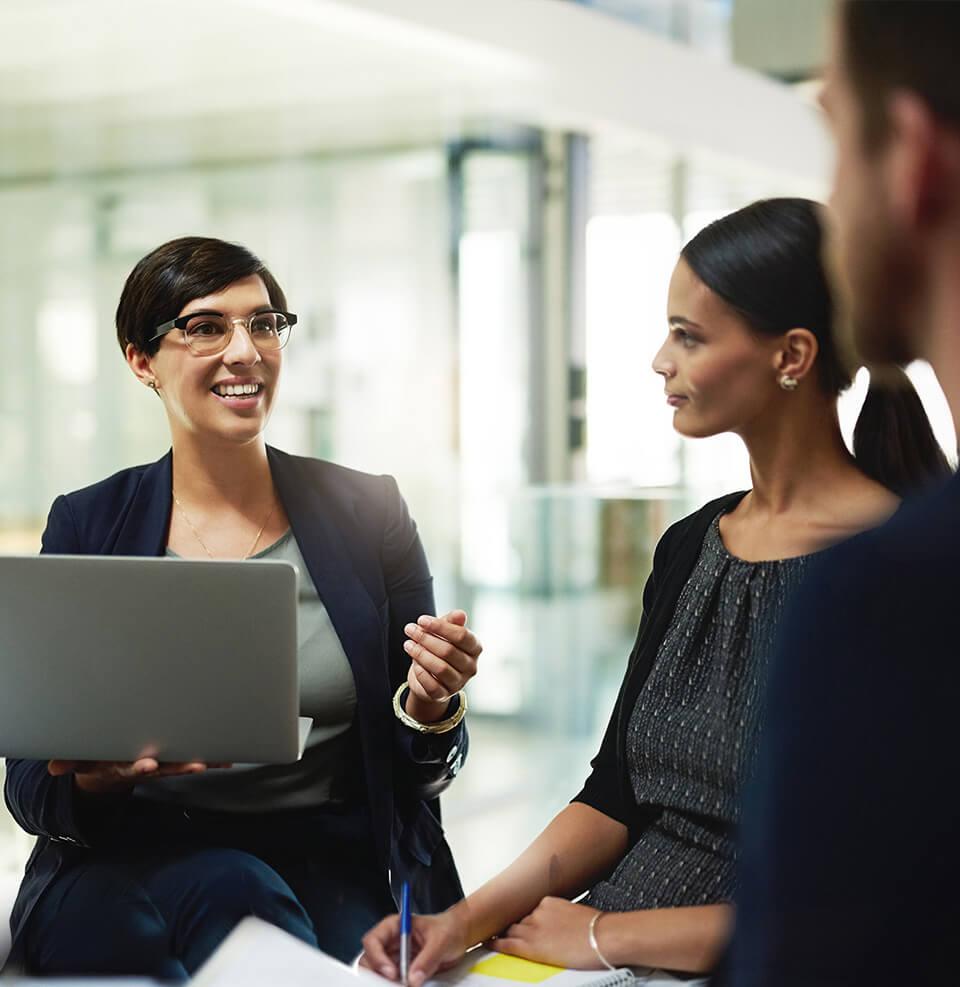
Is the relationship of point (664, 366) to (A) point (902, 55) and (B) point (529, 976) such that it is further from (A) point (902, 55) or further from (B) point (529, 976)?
(A) point (902, 55)

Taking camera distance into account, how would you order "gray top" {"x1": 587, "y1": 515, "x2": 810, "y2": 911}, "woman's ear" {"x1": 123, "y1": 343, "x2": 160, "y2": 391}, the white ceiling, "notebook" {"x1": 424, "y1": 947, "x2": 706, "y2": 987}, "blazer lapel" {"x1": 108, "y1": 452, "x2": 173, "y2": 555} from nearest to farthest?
1. "notebook" {"x1": 424, "y1": 947, "x2": 706, "y2": 987}
2. "gray top" {"x1": 587, "y1": 515, "x2": 810, "y2": 911}
3. "blazer lapel" {"x1": 108, "y1": 452, "x2": 173, "y2": 555}
4. "woman's ear" {"x1": 123, "y1": 343, "x2": 160, "y2": 391}
5. the white ceiling

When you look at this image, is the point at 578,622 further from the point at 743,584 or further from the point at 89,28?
the point at 743,584

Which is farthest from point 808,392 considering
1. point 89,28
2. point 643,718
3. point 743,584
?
point 89,28

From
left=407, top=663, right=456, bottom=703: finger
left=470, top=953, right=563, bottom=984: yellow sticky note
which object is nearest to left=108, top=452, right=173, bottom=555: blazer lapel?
left=407, top=663, right=456, bottom=703: finger

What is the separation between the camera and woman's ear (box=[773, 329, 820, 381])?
1.76 meters

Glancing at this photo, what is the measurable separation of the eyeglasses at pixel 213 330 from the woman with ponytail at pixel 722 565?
0.67 metres

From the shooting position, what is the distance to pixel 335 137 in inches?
208

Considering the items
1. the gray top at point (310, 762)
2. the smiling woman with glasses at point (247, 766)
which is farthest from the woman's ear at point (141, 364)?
the gray top at point (310, 762)

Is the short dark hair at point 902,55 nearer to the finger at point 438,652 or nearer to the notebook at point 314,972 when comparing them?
the notebook at point 314,972

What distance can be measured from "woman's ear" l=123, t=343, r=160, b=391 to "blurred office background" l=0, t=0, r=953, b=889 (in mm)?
1857

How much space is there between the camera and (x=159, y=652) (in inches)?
67.5

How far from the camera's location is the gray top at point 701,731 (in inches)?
65.6

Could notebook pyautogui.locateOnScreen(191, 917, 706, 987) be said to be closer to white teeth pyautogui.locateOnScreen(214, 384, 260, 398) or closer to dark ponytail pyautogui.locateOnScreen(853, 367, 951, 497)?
dark ponytail pyautogui.locateOnScreen(853, 367, 951, 497)

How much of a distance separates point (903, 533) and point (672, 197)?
7.35 metres
